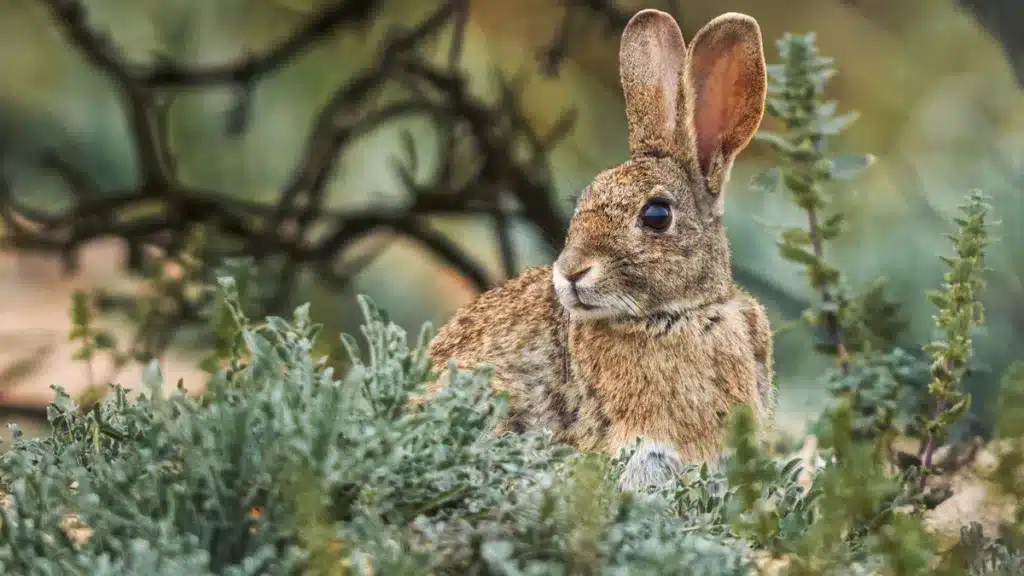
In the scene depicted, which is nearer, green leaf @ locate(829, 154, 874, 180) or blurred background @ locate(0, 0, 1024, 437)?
green leaf @ locate(829, 154, 874, 180)

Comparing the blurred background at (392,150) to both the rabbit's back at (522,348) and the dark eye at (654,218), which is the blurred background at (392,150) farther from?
the dark eye at (654,218)

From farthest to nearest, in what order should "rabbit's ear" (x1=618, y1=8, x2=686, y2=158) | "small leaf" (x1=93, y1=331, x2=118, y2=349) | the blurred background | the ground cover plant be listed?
the blurred background
"small leaf" (x1=93, y1=331, x2=118, y2=349)
"rabbit's ear" (x1=618, y1=8, x2=686, y2=158)
the ground cover plant

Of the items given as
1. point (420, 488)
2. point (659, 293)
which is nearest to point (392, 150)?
point (659, 293)

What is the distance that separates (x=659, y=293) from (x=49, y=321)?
1950 mm

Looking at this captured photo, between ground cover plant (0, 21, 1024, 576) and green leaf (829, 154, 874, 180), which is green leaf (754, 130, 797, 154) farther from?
ground cover plant (0, 21, 1024, 576)

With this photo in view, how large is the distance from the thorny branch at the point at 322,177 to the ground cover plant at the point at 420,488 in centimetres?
102

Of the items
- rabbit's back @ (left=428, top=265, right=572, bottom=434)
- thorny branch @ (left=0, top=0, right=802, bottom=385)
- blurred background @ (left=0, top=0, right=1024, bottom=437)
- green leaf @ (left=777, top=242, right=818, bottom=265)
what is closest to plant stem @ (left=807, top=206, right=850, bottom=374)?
green leaf @ (left=777, top=242, right=818, bottom=265)

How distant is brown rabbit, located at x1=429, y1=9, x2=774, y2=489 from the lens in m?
1.27

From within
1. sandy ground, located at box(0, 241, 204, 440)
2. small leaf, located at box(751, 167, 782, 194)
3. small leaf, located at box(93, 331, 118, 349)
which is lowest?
small leaf, located at box(751, 167, 782, 194)

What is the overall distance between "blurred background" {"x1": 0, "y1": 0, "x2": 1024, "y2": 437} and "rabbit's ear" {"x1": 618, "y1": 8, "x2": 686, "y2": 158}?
58 cm

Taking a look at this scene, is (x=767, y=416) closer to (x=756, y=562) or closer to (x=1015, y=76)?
(x=756, y=562)

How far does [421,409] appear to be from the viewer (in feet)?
3.98

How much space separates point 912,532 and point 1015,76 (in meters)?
1.11

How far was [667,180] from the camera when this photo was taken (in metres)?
1.31
